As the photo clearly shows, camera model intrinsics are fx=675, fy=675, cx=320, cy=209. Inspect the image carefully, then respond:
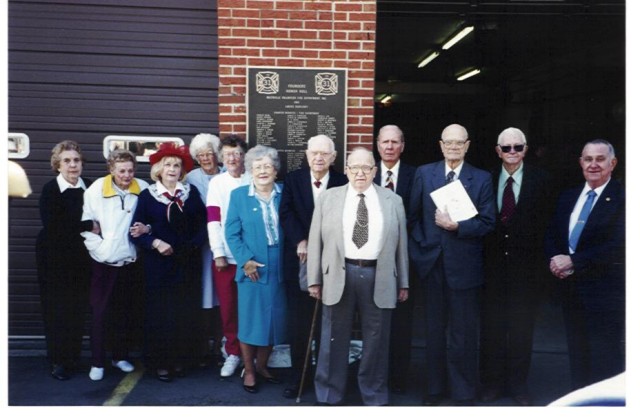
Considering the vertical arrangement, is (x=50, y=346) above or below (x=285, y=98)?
below

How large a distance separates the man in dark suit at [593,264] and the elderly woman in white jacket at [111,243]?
3.24m

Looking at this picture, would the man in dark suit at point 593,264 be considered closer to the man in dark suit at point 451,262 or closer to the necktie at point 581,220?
the necktie at point 581,220

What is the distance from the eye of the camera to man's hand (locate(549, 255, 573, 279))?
4.88m

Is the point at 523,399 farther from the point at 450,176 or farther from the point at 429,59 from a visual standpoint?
the point at 429,59

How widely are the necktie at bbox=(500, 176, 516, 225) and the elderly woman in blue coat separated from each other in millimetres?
1720

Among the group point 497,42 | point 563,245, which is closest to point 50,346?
point 563,245

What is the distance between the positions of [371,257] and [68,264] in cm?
252

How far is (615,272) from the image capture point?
16.1 ft

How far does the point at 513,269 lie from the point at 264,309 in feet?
6.36

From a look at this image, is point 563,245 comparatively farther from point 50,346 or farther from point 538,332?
point 50,346

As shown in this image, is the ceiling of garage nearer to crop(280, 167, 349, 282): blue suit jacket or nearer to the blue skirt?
crop(280, 167, 349, 282): blue suit jacket

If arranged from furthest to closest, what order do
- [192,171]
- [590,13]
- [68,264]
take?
[590,13] → [192,171] → [68,264]

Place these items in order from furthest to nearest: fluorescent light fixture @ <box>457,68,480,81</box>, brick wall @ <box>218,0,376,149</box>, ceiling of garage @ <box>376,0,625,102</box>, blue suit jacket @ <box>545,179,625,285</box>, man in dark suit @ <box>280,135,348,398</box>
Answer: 1. fluorescent light fixture @ <box>457,68,480,81</box>
2. ceiling of garage @ <box>376,0,625,102</box>
3. brick wall @ <box>218,0,376,149</box>
4. man in dark suit @ <box>280,135,348,398</box>
5. blue suit jacket @ <box>545,179,625,285</box>

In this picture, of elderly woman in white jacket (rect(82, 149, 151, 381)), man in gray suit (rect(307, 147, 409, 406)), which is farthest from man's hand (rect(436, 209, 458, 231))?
elderly woman in white jacket (rect(82, 149, 151, 381))
